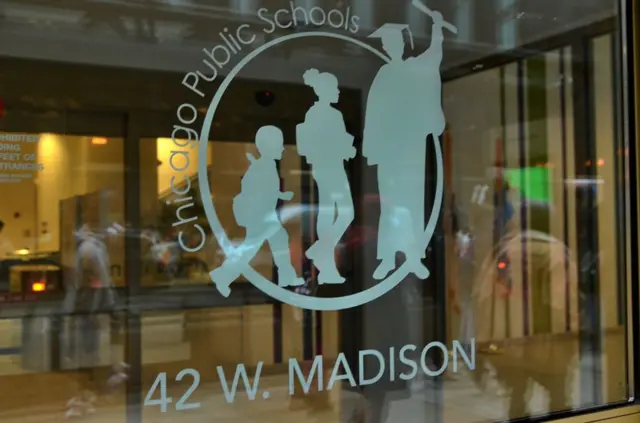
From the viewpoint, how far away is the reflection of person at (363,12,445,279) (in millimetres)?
3279

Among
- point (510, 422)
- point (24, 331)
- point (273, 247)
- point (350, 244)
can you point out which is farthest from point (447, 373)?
A: point (24, 331)

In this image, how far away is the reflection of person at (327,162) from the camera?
10.5 feet

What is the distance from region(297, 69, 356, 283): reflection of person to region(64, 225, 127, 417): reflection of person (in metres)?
1.37

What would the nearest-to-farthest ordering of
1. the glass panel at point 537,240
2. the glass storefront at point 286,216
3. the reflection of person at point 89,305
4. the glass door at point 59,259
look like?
the glass storefront at point 286,216 → the glass door at point 59,259 → the glass panel at point 537,240 → the reflection of person at point 89,305

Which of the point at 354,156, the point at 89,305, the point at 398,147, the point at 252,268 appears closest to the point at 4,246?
the point at 89,305

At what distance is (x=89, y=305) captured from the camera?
4242mm

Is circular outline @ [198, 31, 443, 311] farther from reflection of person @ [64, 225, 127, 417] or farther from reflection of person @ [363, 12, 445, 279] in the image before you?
reflection of person @ [64, 225, 127, 417]

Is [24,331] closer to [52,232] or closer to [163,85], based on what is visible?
[52,232]

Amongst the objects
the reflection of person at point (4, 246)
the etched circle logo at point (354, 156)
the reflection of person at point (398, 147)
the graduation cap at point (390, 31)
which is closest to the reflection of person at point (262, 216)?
the etched circle logo at point (354, 156)

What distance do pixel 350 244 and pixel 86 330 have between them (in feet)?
6.66

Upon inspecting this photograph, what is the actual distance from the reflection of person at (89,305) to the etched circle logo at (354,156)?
3.28 feet

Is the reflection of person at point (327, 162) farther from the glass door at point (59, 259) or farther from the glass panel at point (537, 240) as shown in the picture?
the glass door at point (59, 259)

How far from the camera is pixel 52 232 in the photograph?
3660 mm

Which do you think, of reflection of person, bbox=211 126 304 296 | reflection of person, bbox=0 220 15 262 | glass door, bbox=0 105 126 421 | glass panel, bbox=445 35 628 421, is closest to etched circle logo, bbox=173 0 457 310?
reflection of person, bbox=211 126 304 296
